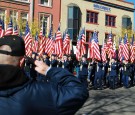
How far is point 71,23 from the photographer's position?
45281 millimetres

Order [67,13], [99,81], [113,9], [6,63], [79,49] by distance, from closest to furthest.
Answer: [6,63]
[99,81]
[79,49]
[67,13]
[113,9]

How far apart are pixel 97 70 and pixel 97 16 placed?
98.3 ft

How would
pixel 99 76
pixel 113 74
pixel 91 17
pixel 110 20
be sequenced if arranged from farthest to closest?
pixel 110 20, pixel 91 17, pixel 113 74, pixel 99 76

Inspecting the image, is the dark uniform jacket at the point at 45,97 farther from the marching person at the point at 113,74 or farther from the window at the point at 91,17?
the window at the point at 91,17

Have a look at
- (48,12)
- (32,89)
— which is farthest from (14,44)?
(48,12)

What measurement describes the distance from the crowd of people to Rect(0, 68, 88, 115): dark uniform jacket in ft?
49.7

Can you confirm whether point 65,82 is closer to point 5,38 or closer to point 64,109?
point 64,109

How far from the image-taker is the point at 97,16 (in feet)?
160

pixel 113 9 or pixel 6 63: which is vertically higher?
pixel 113 9

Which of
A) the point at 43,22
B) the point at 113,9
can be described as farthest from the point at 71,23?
the point at 113,9

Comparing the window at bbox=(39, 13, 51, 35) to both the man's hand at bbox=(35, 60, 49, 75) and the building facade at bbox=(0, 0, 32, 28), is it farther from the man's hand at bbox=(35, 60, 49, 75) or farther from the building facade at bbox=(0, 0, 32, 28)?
the man's hand at bbox=(35, 60, 49, 75)

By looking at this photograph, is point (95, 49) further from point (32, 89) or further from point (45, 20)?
point (45, 20)

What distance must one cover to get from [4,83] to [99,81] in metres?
17.1

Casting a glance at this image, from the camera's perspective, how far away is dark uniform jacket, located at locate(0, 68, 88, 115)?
232 centimetres
